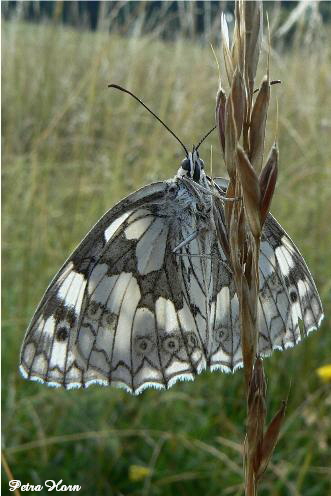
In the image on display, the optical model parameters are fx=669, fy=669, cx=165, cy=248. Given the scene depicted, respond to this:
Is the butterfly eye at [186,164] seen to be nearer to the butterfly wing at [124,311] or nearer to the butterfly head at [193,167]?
the butterfly head at [193,167]

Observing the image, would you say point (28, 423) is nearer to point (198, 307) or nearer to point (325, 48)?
point (198, 307)

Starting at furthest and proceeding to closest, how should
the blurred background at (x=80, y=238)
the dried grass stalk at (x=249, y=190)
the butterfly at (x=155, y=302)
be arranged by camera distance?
the blurred background at (x=80, y=238) → the butterfly at (x=155, y=302) → the dried grass stalk at (x=249, y=190)

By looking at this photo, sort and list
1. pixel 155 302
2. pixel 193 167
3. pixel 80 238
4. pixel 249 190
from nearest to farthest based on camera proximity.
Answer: pixel 249 190
pixel 193 167
pixel 155 302
pixel 80 238

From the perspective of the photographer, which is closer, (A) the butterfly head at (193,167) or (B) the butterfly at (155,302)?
(A) the butterfly head at (193,167)

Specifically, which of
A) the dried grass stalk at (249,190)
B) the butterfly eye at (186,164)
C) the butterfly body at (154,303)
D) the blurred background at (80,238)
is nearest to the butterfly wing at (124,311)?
the butterfly body at (154,303)

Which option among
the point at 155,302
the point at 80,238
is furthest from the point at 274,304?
the point at 80,238

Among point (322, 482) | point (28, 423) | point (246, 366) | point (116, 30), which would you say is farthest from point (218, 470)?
point (116, 30)

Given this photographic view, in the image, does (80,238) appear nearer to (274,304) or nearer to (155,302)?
(155,302)
